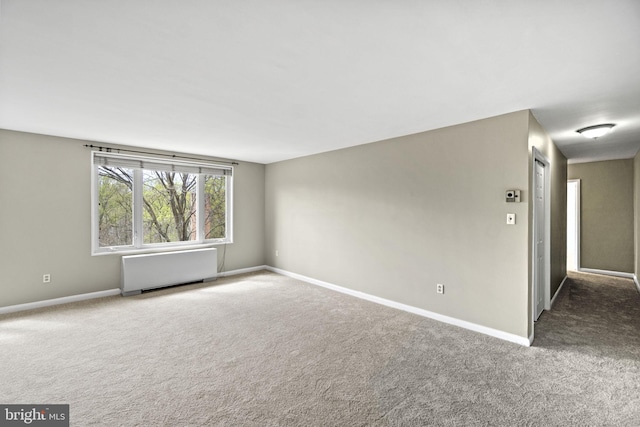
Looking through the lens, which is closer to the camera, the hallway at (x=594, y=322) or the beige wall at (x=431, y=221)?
the hallway at (x=594, y=322)

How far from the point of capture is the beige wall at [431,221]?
2904mm

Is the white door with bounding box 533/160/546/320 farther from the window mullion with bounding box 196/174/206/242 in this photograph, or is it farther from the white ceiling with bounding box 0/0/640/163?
the window mullion with bounding box 196/174/206/242

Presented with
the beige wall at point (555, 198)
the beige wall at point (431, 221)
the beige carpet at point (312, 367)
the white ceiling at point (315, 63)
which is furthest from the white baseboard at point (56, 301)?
the beige wall at point (555, 198)

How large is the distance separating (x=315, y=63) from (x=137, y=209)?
13.5 feet

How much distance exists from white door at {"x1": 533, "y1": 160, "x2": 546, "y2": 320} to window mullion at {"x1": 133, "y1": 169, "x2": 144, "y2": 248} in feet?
18.5

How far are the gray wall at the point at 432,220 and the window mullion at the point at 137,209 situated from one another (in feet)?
8.90

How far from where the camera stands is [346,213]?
4.55 metres

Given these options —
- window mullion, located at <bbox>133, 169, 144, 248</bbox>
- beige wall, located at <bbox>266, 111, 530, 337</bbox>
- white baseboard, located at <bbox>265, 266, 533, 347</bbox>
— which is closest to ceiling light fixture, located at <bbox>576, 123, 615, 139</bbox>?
beige wall, located at <bbox>266, 111, 530, 337</bbox>

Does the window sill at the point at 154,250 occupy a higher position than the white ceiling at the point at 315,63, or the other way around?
the white ceiling at the point at 315,63

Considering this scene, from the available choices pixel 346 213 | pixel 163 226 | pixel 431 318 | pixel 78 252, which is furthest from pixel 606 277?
pixel 78 252

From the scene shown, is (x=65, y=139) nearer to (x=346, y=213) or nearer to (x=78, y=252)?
(x=78, y=252)

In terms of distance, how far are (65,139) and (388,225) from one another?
4.65m

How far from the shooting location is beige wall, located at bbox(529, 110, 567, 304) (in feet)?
10.8

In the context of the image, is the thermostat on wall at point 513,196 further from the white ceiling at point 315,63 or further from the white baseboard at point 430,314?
the white baseboard at point 430,314
